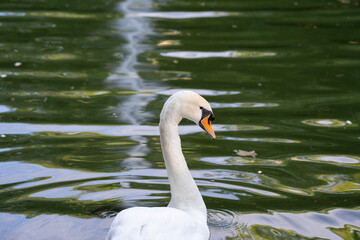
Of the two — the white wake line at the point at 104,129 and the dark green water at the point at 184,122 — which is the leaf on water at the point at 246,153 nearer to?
the dark green water at the point at 184,122

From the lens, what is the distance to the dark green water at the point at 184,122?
5480mm

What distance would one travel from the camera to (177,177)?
5.05 metres

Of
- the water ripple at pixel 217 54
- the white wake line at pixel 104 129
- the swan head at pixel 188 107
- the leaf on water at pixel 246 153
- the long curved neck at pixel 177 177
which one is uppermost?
the swan head at pixel 188 107

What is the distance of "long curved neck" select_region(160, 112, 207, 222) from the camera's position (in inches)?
197

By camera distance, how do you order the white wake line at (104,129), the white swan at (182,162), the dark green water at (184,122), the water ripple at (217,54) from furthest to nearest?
1. the water ripple at (217,54)
2. the white wake line at (104,129)
3. the dark green water at (184,122)
4. the white swan at (182,162)

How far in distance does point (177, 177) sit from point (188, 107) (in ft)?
1.67

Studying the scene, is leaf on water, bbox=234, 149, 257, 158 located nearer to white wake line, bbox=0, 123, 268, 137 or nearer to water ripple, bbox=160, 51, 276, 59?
white wake line, bbox=0, 123, 268, 137

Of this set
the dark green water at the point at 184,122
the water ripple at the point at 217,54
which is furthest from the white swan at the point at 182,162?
the water ripple at the point at 217,54

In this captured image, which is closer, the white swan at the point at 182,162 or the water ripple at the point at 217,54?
the white swan at the point at 182,162

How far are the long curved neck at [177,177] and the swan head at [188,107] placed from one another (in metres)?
0.05

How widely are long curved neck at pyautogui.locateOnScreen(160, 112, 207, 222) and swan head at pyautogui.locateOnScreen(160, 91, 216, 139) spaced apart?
0.05m

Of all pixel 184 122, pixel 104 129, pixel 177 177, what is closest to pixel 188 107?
pixel 177 177

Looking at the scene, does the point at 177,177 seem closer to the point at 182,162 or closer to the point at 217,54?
the point at 182,162

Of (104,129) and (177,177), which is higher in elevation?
(177,177)
